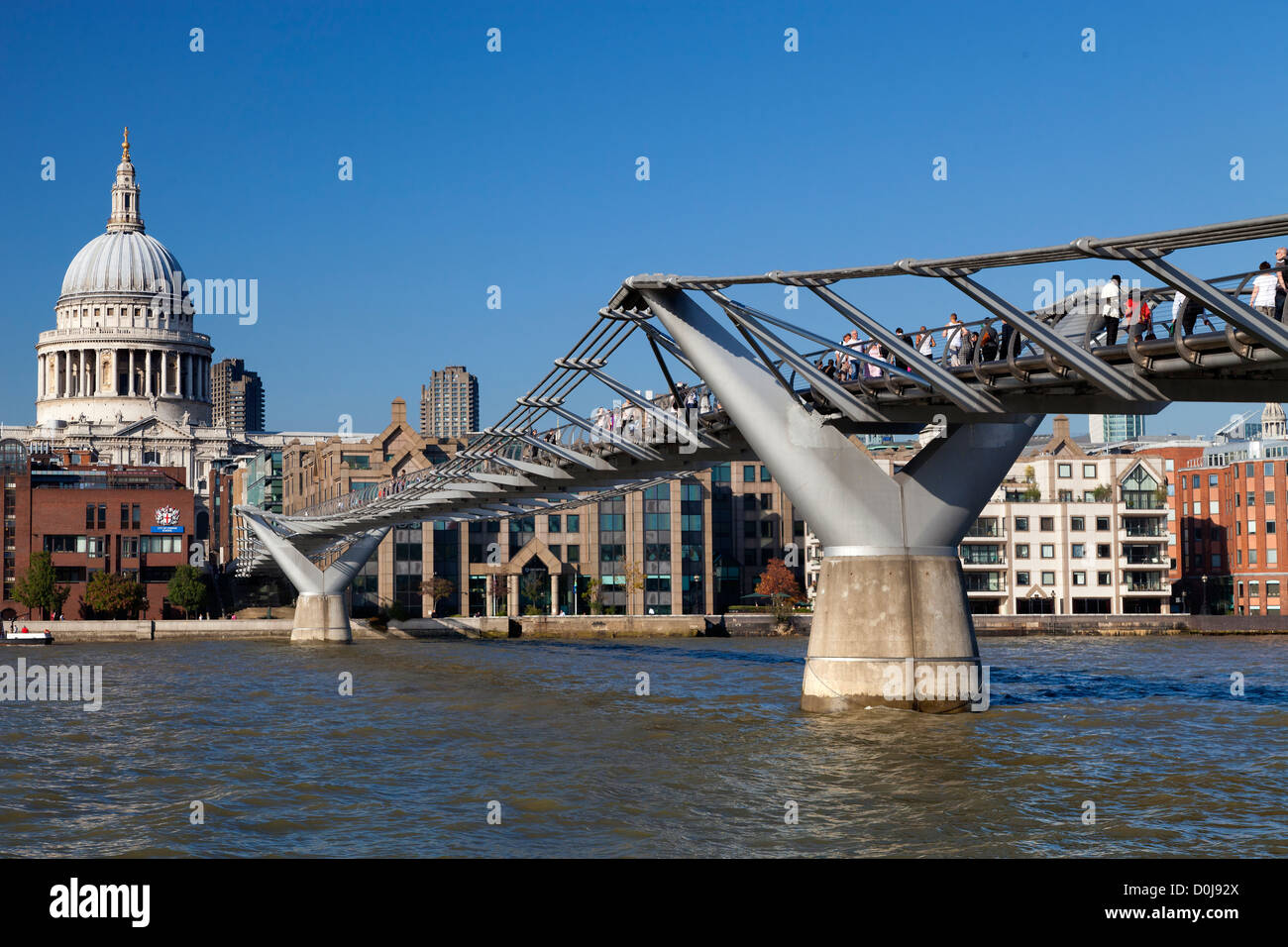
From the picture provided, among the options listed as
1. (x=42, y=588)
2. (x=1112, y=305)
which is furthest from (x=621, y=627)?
(x=1112, y=305)

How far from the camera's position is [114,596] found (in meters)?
98.5

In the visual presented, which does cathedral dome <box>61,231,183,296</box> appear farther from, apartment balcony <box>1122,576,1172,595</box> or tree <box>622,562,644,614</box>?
apartment balcony <box>1122,576,1172,595</box>

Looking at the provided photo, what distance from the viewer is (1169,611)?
106m

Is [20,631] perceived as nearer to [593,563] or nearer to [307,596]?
[307,596]

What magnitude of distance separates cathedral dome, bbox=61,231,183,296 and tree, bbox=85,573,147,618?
320 ft

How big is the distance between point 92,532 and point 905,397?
85719 mm

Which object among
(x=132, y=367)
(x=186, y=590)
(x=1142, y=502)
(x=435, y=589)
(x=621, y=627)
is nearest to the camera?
(x=621, y=627)

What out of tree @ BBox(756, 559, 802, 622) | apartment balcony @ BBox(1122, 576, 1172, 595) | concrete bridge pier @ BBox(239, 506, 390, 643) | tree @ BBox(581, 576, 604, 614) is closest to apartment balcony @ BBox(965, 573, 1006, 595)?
apartment balcony @ BBox(1122, 576, 1172, 595)

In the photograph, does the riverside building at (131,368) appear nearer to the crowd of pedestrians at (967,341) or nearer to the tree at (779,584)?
the tree at (779,584)

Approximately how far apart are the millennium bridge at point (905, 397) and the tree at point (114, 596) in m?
62.8

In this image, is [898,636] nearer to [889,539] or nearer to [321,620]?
[889,539]

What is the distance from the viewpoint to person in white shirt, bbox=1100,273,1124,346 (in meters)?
→ 24.7

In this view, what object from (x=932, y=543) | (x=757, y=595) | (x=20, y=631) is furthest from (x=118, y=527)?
(x=932, y=543)
